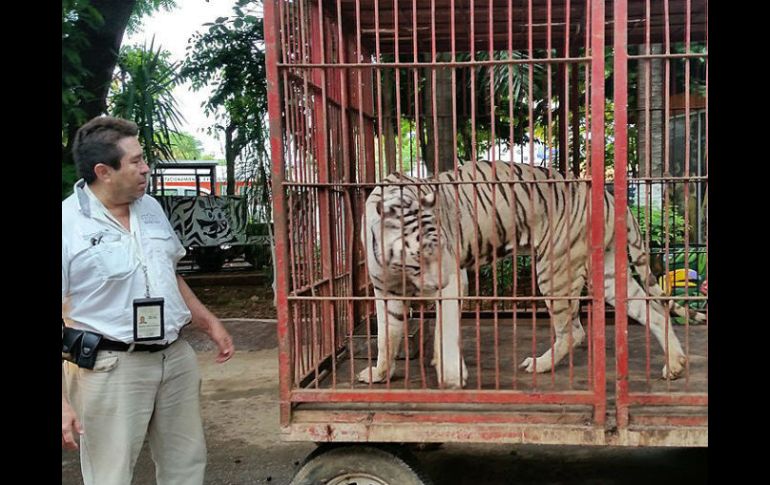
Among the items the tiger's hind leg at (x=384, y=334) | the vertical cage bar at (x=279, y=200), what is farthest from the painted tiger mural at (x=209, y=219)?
the vertical cage bar at (x=279, y=200)

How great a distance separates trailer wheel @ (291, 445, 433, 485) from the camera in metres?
3.03

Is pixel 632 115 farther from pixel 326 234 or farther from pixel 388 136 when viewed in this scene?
pixel 326 234

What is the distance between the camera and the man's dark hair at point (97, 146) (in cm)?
287

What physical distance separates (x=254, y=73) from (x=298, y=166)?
616 cm

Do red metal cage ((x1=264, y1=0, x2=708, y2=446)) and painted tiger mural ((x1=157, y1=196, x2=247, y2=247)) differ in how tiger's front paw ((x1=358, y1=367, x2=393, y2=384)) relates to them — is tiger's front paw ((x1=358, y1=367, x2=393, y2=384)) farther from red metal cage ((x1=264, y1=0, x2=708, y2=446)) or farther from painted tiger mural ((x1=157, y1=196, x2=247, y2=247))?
painted tiger mural ((x1=157, y1=196, x2=247, y2=247))

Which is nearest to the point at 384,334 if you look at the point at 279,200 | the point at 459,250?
the point at 459,250

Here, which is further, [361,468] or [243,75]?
[243,75]

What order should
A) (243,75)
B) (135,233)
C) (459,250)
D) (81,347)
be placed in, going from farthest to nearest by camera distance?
(243,75), (459,250), (135,233), (81,347)

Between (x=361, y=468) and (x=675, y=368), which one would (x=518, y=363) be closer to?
(x=675, y=368)

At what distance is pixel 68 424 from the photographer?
2578 millimetres

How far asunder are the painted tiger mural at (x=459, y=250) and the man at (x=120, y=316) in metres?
1.00

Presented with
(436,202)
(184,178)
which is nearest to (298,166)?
(436,202)

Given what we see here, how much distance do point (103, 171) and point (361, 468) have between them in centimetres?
177

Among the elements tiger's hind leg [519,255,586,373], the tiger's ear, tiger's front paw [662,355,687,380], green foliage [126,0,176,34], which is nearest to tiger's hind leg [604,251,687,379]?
tiger's front paw [662,355,687,380]
